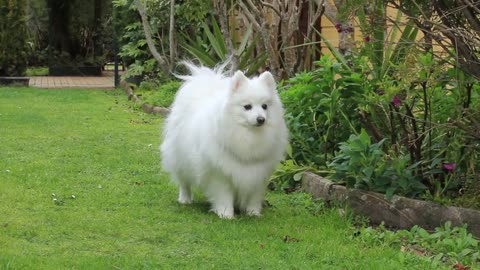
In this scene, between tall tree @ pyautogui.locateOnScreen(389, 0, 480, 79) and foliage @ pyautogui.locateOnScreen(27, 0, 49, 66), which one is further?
foliage @ pyautogui.locateOnScreen(27, 0, 49, 66)

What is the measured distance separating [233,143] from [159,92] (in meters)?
9.98

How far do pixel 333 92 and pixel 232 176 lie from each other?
1349 mm

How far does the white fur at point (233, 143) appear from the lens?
5.66 m

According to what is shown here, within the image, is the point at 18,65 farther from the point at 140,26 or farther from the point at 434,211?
the point at 434,211

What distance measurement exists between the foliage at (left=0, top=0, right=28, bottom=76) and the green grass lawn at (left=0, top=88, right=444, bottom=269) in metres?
11.1

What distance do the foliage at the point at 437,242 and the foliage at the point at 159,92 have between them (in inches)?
349

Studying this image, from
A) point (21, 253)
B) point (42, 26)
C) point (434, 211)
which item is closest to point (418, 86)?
point (434, 211)

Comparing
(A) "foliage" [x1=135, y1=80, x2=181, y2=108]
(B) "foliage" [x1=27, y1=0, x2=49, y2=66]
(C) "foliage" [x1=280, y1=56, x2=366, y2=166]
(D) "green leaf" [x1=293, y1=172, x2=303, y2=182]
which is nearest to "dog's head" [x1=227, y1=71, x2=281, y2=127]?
(C) "foliage" [x1=280, y1=56, x2=366, y2=166]

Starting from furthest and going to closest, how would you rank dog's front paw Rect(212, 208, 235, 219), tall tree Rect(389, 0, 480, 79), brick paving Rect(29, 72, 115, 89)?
brick paving Rect(29, 72, 115, 89), dog's front paw Rect(212, 208, 235, 219), tall tree Rect(389, 0, 480, 79)

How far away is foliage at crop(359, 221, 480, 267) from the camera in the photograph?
15.2 feet

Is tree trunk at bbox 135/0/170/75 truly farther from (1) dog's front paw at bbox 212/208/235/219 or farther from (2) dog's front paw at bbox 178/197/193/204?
(1) dog's front paw at bbox 212/208/235/219

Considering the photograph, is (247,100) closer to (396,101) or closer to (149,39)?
(396,101)

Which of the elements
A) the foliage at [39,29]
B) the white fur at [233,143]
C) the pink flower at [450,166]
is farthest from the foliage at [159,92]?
the foliage at [39,29]

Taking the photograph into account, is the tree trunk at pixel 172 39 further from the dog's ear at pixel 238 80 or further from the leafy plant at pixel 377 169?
the leafy plant at pixel 377 169
